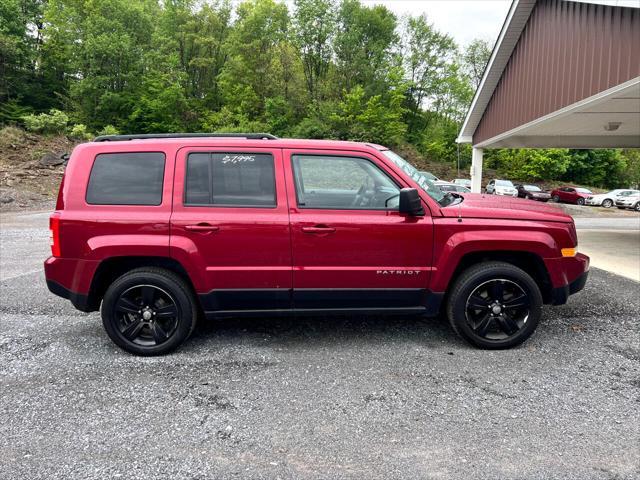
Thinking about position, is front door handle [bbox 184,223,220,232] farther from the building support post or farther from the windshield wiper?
the building support post

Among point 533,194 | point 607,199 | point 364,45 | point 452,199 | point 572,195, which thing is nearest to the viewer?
point 452,199

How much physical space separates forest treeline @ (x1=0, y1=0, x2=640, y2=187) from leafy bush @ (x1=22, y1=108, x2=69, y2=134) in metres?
5.43

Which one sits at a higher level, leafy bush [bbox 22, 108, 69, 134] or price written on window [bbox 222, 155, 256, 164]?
leafy bush [bbox 22, 108, 69, 134]

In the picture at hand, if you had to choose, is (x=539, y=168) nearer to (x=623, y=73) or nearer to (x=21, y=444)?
(x=623, y=73)

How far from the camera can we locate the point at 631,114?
9.32 metres

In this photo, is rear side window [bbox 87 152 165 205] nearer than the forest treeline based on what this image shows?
Yes

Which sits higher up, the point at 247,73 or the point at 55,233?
the point at 247,73

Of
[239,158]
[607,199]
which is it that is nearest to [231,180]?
[239,158]

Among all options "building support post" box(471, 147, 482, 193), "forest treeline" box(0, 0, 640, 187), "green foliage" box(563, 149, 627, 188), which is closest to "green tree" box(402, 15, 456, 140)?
"forest treeline" box(0, 0, 640, 187)

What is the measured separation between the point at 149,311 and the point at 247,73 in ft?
131

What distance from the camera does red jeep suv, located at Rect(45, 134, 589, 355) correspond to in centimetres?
344

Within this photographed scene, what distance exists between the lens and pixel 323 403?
9.36ft

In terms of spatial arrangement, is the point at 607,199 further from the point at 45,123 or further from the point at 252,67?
the point at 45,123

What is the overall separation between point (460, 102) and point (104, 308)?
169ft
